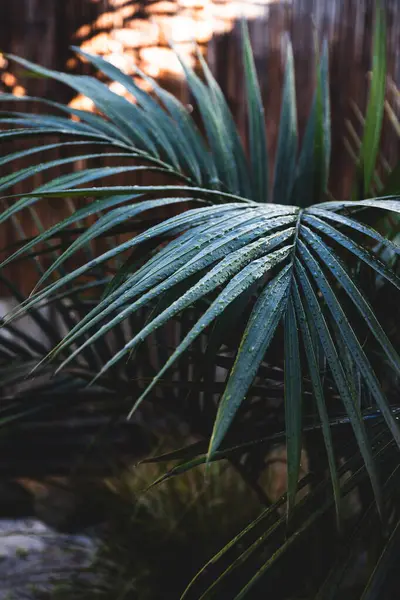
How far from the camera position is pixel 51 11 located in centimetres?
187

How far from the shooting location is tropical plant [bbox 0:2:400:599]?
1.59 ft

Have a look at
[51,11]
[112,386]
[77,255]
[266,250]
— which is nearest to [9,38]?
[51,11]

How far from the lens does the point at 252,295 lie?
0.82 metres

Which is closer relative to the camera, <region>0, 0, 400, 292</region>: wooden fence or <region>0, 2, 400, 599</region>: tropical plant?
<region>0, 2, 400, 599</region>: tropical plant

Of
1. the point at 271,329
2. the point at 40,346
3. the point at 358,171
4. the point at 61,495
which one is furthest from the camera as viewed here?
the point at 61,495

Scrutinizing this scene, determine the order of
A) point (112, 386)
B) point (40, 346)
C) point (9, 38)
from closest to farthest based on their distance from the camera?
1. point (112, 386)
2. point (40, 346)
3. point (9, 38)

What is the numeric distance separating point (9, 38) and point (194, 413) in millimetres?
1390

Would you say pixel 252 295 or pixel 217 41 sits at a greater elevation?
pixel 217 41

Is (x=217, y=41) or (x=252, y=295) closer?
(x=252, y=295)

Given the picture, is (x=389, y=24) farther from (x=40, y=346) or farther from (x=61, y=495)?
(x=61, y=495)

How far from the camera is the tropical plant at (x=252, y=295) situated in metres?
0.49

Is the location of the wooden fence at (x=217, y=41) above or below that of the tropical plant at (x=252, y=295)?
above

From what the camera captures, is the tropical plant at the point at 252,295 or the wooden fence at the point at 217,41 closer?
the tropical plant at the point at 252,295

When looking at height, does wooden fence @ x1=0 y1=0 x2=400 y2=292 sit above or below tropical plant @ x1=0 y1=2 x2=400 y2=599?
above
